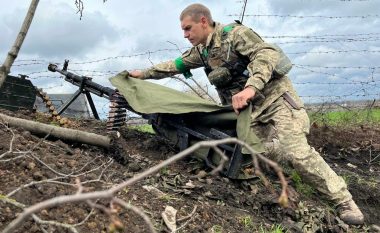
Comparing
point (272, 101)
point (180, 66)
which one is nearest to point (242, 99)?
point (272, 101)

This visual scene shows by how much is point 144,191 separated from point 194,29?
1.78 meters

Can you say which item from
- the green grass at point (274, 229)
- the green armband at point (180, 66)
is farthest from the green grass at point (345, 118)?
the green grass at point (274, 229)

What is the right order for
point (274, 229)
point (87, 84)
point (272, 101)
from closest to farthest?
point (274, 229) < point (272, 101) < point (87, 84)

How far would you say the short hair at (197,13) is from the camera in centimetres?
488

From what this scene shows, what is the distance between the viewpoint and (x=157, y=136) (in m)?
5.22

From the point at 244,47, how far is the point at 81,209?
7.50 ft

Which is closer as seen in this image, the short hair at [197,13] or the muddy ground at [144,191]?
the muddy ground at [144,191]

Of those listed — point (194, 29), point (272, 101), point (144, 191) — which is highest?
point (194, 29)

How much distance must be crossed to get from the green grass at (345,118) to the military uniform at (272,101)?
4.41 meters

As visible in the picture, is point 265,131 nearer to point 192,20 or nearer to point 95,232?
point 192,20

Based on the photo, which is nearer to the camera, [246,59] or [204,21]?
[246,59]

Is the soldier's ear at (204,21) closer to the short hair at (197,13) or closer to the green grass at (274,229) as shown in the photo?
the short hair at (197,13)

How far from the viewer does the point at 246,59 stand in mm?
4801

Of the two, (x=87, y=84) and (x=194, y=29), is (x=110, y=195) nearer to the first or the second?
(x=194, y=29)
